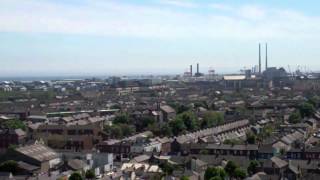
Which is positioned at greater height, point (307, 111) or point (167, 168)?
point (167, 168)

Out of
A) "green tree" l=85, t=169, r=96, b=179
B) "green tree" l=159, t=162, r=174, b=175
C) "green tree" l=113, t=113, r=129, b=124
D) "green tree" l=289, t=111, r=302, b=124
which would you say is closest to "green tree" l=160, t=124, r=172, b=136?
"green tree" l=113, t=113, r=129, b=124

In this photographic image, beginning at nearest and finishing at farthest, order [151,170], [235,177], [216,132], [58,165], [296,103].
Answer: [235,177]
[151,170]
[58,165]
[216,132]
[296,103]

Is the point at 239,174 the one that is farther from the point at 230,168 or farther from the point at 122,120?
the point at 122,120

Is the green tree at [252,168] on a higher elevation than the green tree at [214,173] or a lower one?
lower

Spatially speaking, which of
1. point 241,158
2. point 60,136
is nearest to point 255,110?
point 60,136

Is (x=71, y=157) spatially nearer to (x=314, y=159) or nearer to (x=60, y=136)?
(x=60, y=136)

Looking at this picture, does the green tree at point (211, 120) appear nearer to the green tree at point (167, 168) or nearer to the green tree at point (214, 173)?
the green tree at point (167, 168)

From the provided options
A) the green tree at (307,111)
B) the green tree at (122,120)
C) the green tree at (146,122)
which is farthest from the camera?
the green tree at (307,111)

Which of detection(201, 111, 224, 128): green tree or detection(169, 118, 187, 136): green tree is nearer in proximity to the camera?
detection(169, 118, 187, 136): green tree

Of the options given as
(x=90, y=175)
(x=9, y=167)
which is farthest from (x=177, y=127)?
(x=90, y=175)

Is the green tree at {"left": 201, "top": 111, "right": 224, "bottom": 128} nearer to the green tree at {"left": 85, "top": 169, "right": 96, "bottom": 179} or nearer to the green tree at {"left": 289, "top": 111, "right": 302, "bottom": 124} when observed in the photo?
the green tree at {"left": 289, "top": 111, "right": 302, "bottom": 124}

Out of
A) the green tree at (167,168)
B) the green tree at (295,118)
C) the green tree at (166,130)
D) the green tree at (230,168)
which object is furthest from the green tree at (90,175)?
the green tree at (295,118)
